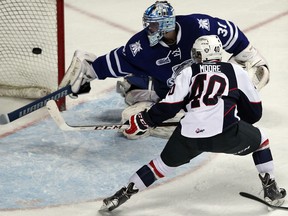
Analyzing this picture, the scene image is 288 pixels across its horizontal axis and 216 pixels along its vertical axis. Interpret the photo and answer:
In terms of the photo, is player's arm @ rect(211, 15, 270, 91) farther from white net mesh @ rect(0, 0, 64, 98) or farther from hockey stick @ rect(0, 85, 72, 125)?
white net mesh @ rect(0, 0, 64, 98)

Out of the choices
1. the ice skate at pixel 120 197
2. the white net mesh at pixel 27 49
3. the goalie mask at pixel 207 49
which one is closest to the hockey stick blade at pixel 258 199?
the ice skate at pixel 120 197

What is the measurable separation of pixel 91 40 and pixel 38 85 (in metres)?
0.92

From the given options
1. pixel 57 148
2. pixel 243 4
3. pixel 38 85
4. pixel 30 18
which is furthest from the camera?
pixel 243 4

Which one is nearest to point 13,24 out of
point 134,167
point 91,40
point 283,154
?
point 91,40

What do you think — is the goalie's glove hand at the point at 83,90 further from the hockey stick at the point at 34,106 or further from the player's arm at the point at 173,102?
the player's arm at the point at 173,102

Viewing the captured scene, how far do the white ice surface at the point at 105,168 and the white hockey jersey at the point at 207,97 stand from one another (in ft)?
1.26

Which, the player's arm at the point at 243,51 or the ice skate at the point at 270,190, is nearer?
the ice skate at the point at 270,190

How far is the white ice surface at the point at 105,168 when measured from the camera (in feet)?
12.9

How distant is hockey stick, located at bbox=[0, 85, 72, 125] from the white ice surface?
7 centimetres

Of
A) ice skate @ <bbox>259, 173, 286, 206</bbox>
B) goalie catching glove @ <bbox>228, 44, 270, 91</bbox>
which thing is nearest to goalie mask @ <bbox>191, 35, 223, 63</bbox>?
ice skate @ <bbox>259, 173, 286, 206</bbox>

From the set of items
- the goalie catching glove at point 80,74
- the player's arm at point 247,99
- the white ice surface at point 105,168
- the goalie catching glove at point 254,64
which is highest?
the player's arm at point 247,99

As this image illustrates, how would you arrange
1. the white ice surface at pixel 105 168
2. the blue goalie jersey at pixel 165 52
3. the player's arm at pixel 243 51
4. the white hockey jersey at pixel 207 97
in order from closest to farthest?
the white hockey jersey at pixel 207 97 < the white ice surface at pixel 105 168 < the blue goalie jersey at pixel 165 52 < the player's arm at pixel 243 51

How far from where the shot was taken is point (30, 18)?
18.4 feet

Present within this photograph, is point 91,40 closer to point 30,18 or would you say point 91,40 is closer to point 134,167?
point 30,18
